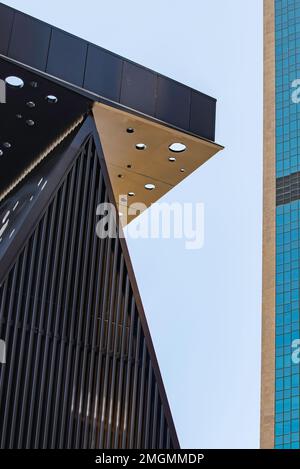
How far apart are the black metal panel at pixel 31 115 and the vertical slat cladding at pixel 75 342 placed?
1067 mm

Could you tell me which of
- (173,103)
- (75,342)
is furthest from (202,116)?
(75,342)

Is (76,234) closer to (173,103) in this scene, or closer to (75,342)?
(75,342)

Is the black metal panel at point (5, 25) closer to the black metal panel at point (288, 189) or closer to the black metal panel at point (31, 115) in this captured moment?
the black metal panel at point (31, 115)

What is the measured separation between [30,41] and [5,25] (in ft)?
1.99

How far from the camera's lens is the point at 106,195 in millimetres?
19812

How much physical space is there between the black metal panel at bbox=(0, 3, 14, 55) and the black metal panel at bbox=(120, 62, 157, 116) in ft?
9.16

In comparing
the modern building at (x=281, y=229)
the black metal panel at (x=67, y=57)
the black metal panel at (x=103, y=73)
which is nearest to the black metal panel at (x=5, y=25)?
the black metal panel at (x=67, y=57)

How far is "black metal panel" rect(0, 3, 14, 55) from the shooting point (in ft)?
61.7

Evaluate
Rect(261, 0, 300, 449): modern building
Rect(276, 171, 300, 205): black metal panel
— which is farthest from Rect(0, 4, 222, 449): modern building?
Rect(276, 171, 300, 205): black metal panel

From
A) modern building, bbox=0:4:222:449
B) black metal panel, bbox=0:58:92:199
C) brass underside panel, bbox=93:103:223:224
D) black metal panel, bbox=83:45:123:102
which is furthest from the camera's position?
brass underside panel, bbox=93:103:223:224

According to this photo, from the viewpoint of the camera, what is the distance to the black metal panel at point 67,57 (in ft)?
63.6

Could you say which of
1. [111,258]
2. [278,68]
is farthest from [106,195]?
[278,68]

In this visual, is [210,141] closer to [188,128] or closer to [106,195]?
[188,128]

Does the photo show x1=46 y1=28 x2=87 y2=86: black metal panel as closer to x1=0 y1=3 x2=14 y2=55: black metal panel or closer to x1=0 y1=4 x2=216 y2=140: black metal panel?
x1=0 y1=4 x2=216 y2=140: black metal panel
